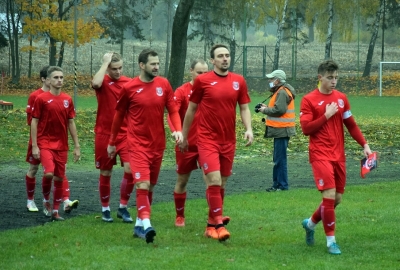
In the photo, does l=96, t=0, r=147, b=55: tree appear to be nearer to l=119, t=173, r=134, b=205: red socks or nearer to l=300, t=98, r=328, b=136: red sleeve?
l=119, t=173, r=134, b=205: red socks

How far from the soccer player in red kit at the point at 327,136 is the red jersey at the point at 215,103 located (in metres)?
1.07

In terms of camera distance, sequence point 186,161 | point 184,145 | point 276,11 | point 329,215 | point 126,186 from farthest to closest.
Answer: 1. point 276,11
2. point 126,186
3. point 186,161
4. point 184,145
5. point 329,215

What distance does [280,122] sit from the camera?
15.1 meters

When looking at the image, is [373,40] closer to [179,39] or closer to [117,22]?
[117,22]

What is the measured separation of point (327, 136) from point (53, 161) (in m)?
4.25

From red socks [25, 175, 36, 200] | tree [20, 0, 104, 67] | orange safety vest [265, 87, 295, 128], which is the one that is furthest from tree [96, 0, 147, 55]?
red socks [25, 175, 36, 200]

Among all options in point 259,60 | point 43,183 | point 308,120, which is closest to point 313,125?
point 308,120

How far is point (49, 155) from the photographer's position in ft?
38.7

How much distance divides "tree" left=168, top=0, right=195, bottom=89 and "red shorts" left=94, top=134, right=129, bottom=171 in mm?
18222

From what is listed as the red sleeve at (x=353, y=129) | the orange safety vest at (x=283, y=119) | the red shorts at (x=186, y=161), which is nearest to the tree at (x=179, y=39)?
the orange safety vest at (x=283, y=119)

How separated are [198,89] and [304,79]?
4777 centimetres

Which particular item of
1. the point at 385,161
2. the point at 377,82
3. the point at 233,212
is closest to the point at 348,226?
the point at 233,212

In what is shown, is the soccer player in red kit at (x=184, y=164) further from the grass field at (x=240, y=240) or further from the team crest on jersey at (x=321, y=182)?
the team crest on jersey at (x=321, y=182)

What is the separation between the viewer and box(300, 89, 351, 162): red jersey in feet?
30.3
